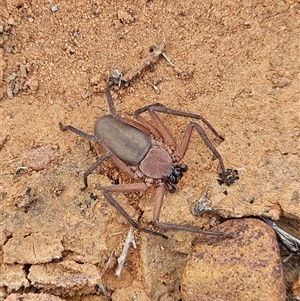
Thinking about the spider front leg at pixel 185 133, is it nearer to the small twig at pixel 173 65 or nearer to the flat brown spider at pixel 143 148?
the flat brown spider at pixel 143 148

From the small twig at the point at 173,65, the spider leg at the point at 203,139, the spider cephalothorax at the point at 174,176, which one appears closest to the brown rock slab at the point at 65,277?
the spider cephalothorax at the point at 174,176

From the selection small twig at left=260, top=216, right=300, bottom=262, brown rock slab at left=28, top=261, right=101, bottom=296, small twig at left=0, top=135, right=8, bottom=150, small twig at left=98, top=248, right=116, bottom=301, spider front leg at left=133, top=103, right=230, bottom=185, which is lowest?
small twig at left=260, top=216, right=300, bottom=262

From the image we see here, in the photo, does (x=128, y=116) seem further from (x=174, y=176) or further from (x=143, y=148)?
(x=174, y=176)

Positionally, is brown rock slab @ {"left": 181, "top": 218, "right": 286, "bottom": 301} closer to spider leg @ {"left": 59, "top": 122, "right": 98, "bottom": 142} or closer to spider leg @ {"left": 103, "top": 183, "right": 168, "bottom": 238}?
spider leg @ {"left": 103, "top": 183, "right": 168, "bottom": 238}

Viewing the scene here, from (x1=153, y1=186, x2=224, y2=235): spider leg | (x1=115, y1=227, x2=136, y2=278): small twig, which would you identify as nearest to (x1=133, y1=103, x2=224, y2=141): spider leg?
(x1=153, y1=186, x2=224, y2=235): spider leg

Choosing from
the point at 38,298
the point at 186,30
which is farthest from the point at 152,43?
the point at 38,298

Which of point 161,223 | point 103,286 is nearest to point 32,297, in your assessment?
point 103,286
